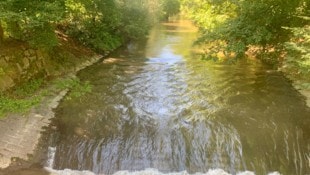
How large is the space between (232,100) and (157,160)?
462 cm

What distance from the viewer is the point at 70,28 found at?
60.7ft

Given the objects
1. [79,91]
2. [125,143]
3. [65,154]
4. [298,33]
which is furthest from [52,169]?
[298,33]

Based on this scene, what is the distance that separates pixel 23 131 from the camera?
28.8 ft

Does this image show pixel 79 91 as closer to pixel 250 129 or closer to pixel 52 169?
pixel 52 169

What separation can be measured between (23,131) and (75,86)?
4.33 meters

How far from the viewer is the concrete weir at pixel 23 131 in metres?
7.88

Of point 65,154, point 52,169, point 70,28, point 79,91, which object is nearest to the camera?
point 52,169

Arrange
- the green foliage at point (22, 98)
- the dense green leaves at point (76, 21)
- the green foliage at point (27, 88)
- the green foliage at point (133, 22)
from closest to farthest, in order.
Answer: the green foliage at point (22, 98)
the dense green leaves at point (76, 21)
the green foliage at point (27, 88)
the green foliage at point (133, 22)

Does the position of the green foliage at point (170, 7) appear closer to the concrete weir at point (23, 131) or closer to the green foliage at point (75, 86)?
the green foliage at point (75, 86)

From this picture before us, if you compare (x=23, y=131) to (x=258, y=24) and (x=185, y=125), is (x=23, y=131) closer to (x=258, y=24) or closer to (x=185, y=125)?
(x=185, y=125)

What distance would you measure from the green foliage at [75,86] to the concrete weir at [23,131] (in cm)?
128

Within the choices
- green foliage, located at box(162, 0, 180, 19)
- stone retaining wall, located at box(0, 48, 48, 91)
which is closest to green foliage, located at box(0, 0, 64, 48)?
stone retaining wall, located at box(0, 48, 48, 91)

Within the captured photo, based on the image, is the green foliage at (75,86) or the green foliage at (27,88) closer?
the green foliage at (27,88)

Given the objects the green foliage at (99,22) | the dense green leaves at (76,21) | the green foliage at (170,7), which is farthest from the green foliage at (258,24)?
the green foliage at (170,7)
